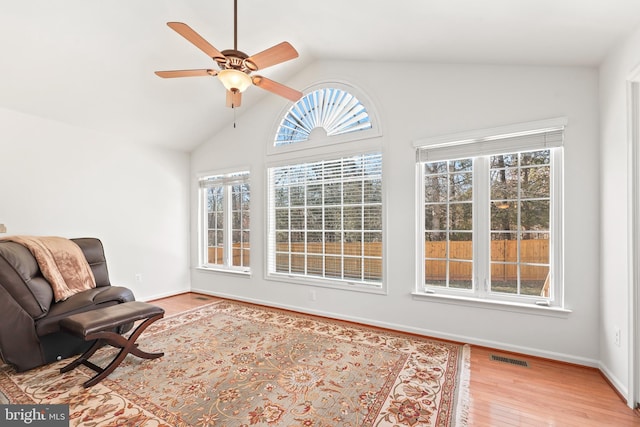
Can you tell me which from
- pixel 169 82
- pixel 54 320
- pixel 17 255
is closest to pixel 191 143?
pixel 169 82

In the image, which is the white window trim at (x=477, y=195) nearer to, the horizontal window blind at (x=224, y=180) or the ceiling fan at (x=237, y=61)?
the ceiling fan at (x=237, y=61)

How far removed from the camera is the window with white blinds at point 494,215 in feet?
9.00

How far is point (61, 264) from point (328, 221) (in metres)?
2.91

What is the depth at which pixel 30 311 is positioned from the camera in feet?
7.94

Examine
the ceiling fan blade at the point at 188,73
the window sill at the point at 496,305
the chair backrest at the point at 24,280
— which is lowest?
the window sill at the point at 496,305

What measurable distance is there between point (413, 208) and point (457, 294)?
1.01 metres

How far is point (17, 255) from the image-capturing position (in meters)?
2.63

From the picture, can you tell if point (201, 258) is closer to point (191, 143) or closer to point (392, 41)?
point (191, 143)

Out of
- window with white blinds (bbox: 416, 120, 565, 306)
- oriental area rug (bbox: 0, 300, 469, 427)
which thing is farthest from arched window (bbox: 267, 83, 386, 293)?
oriental area rug (bbox: 0, 300, 469, 427)

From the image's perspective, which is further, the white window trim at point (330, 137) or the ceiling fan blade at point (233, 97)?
the white window trim at point (330, 137)

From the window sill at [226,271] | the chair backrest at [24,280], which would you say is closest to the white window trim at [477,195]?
the window sill at [226,271]

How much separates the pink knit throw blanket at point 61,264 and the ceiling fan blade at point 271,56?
8.80 feet

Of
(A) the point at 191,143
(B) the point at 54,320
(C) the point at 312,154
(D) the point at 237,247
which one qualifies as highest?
(A) the point at 191,143

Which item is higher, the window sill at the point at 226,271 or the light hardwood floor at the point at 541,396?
the window sill at the point at 226,271
